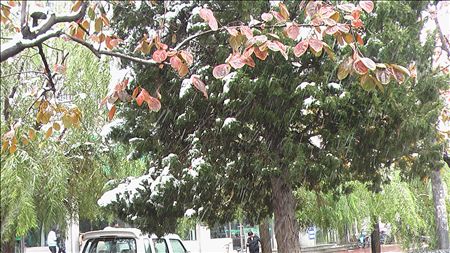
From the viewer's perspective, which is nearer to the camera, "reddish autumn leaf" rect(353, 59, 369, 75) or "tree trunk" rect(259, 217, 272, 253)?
"reddish autumn leaf" rect(353, 59, 369, 75)

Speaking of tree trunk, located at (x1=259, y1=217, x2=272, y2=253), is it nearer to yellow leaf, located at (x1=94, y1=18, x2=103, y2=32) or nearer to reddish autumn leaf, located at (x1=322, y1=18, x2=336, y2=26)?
yellow leaf, located at (x1=94, y1=18, x2=103, y2=32)

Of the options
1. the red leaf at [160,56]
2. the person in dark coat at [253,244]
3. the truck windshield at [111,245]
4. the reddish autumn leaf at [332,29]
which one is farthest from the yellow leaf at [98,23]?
the person in dark coat at [253,244]

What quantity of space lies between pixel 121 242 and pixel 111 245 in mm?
235

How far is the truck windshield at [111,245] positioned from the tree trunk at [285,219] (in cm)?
257

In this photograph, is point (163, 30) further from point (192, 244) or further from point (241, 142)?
point (192, 244)

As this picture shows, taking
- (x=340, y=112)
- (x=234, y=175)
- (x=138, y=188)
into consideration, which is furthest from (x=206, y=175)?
(x=340, y=112)

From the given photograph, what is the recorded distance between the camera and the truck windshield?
9.67 meters

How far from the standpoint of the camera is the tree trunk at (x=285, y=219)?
9664 millimetres

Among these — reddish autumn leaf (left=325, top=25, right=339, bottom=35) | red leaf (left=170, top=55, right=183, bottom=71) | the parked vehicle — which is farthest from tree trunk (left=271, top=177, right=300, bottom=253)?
reddish autumn leaf (left=325, top=25, right=339, bottom=35)

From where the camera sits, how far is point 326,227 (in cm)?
1811

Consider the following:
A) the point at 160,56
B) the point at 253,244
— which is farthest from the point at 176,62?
the point at 253,244

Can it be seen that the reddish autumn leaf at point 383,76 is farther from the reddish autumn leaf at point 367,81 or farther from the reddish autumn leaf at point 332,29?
the reddish autumn leaf at point 332,29

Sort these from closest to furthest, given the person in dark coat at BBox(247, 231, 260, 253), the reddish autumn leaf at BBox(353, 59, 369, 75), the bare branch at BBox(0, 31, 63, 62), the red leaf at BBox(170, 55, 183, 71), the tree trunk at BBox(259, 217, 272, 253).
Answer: the bare branch at BBox(0, 31, 63, 62) → the reddish autumn leaf at BBox(353, 59, 369, 75) → the red leaf at BBox(170, 55, 183, 71) → the tree trunk at BBox(259, 217, 272, 253) → the person in dark coat at BBox(247, 231, 260, 253)

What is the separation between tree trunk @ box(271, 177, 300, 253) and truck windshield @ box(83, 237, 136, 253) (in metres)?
2.57
